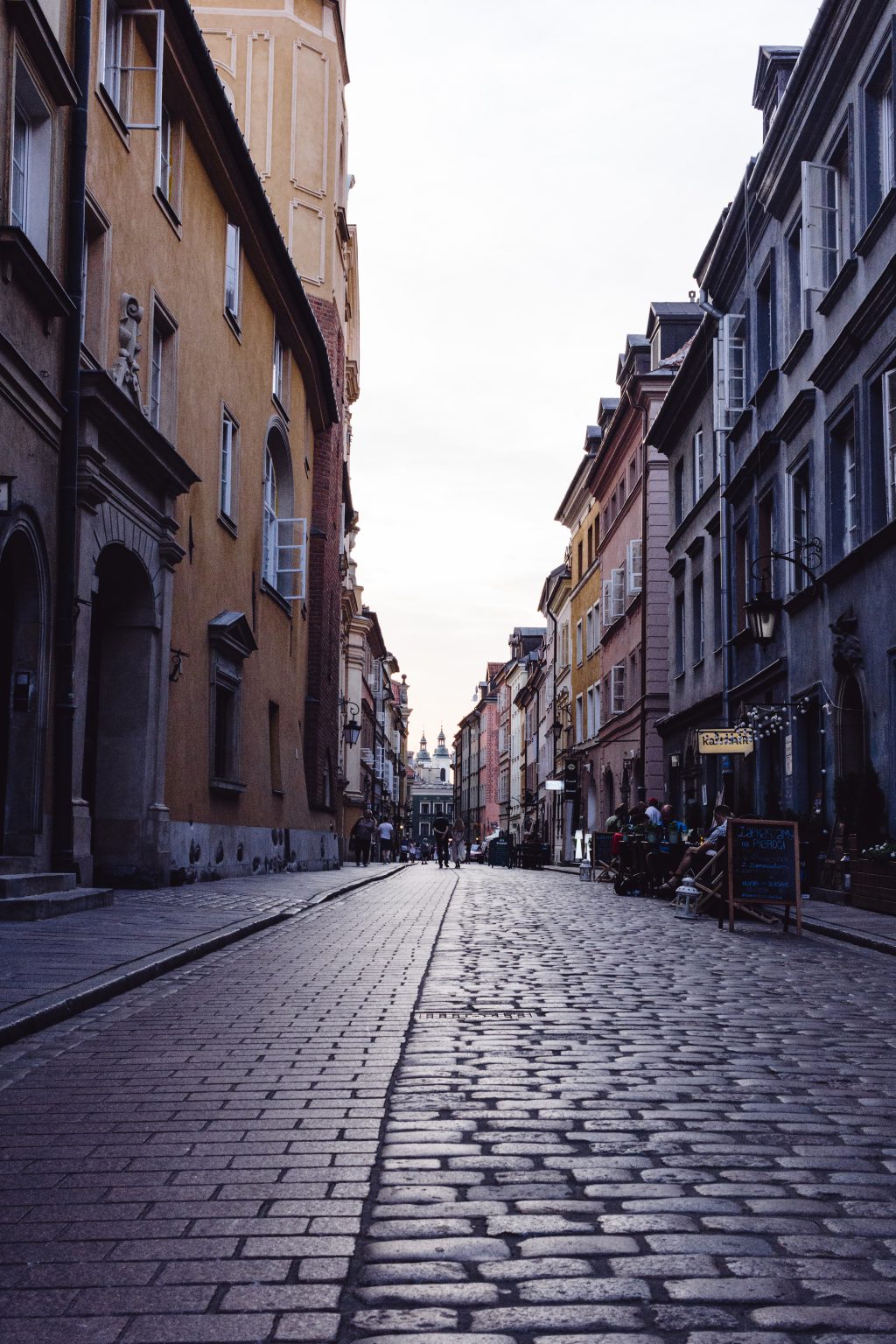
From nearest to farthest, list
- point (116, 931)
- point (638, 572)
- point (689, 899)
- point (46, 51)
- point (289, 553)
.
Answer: point (116, 931)
point (46, 51)
point (689, 899)
point (289, 553)
point (638, 572)

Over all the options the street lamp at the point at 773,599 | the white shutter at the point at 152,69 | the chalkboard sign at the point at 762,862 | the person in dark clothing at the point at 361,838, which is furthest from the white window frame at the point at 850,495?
the person in dark clothing at the point at 361,838

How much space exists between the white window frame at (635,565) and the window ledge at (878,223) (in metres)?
22.3

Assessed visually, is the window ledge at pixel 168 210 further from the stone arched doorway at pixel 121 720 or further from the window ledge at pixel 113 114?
the stone arched doorway at pixel 121 720

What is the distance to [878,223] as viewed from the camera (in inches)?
755

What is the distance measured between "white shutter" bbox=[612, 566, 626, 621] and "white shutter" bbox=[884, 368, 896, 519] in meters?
25.4

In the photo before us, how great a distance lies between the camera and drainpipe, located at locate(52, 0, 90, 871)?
14703 mm

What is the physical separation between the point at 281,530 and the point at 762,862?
18051mm

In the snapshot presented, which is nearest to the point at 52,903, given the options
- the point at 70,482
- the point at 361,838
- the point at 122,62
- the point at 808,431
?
the point at 70,482

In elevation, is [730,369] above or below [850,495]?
above

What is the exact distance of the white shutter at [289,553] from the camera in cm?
3109

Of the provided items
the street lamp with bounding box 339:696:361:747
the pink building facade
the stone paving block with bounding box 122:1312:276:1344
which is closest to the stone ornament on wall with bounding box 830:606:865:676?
the stone paving block with bounding box 122:1312:276:1344

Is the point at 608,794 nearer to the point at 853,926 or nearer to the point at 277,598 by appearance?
the point at 277,598

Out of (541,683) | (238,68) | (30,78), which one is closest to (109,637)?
(30,78)

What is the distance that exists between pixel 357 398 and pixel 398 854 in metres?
44.5
